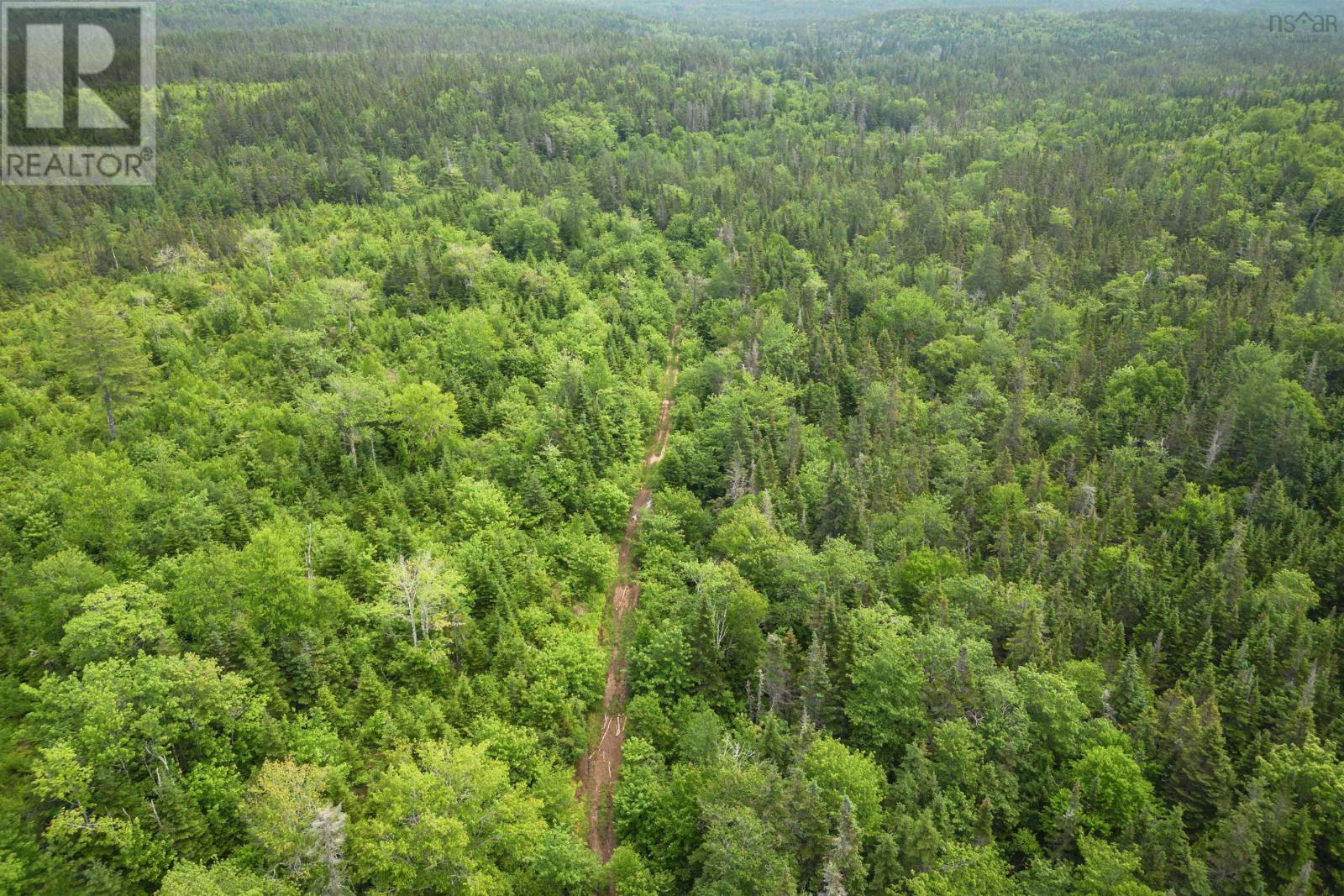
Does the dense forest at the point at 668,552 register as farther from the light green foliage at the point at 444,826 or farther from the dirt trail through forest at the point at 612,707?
the dirt trail through forest at the point at 612,707

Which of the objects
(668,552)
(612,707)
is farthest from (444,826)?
(668,552)

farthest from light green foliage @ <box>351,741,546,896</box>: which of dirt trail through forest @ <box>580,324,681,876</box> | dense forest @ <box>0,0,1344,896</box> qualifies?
dirt trail through forest @ <box>580,324,681,876</box>

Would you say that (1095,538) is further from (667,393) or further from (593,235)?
(593,235)

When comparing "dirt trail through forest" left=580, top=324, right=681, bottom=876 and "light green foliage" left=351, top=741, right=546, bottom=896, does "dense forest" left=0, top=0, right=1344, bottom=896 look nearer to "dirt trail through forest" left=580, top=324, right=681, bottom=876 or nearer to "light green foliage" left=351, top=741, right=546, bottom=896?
"light green foliage" left=351, top=741, right=546, bottom=896

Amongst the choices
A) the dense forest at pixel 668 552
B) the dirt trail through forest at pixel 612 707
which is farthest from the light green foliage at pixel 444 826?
Answer: the dirt trail through forest at pixel 612 707

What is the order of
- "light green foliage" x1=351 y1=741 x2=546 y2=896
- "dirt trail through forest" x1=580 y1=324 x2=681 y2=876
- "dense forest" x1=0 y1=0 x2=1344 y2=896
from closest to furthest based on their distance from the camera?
"light green foliage" x1=351 y1=741 x2=546 y2=896 → "dense forest" x1=0 y1=0 x2=1344 y2=896 → "dirt trail through forest" x1=580 y1=324 x2=681 y2=876

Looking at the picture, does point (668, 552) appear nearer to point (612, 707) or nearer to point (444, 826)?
point (612, 707)

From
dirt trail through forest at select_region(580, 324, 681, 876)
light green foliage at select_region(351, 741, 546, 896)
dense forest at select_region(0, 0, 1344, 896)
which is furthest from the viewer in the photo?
dirt trail through forest at select_region(580, 324, 681, 876)
